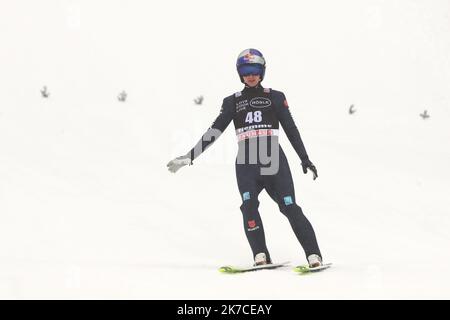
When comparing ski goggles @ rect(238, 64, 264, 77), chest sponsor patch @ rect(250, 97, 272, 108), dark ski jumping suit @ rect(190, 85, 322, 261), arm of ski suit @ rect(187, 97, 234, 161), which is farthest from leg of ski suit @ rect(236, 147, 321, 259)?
ski goggles @ rect(238, 64, 264, 77)

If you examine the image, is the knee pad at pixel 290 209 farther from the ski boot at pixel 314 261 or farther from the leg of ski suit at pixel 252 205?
the ski boot at pixel 314 261

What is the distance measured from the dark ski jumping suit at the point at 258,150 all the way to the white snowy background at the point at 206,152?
25.0 inches

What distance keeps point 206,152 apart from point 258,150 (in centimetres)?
510

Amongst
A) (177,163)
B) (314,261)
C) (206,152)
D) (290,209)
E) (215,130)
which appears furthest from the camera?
(206,152)

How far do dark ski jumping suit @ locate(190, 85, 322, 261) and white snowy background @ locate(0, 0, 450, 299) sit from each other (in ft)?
2.08

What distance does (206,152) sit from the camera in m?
10.1

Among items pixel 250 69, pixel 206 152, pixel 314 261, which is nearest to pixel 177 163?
pixel 250 69

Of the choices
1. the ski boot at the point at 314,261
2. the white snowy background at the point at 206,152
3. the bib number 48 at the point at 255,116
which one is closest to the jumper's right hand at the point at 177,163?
the bib number 48 at the point at 255,116

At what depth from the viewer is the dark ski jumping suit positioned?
498 cm

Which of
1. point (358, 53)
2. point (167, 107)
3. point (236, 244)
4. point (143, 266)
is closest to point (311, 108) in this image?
point (167, 107)

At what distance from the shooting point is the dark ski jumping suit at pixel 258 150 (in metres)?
4.98

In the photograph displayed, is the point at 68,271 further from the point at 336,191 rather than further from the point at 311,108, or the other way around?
the point at 311,108

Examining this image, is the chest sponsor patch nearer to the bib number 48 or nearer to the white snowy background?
the bib number 48

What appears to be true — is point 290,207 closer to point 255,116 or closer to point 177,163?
point 255,116
